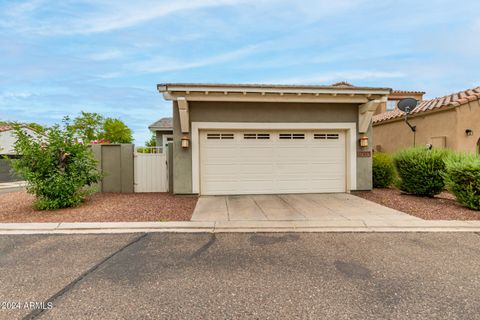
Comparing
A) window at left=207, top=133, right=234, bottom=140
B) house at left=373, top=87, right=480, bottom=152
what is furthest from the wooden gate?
house at left=373, top=87, right=480, bottom=152

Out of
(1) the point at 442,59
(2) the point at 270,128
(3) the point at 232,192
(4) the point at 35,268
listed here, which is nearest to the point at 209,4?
(2) the point at 270,128

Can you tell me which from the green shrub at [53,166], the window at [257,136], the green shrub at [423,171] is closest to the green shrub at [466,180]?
the green shrub at [423,171]

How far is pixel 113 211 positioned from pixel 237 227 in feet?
10.8

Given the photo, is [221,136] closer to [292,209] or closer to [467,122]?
[292,209]

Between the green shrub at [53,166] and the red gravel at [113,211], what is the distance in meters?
0.37

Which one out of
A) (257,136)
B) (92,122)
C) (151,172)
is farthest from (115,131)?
(257,136)

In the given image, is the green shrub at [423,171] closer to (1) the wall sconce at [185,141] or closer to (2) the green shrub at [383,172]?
(2) the green shrub at [383,172]

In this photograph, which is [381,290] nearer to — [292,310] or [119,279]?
[292,310]

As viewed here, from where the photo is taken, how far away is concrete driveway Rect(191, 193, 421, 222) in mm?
5359

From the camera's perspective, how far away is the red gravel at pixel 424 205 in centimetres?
549

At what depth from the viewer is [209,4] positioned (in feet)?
29.0

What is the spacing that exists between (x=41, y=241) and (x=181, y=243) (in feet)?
8.05

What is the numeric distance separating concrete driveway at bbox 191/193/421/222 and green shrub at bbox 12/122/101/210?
3402 millimetres

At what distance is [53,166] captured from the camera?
20.5 feet
